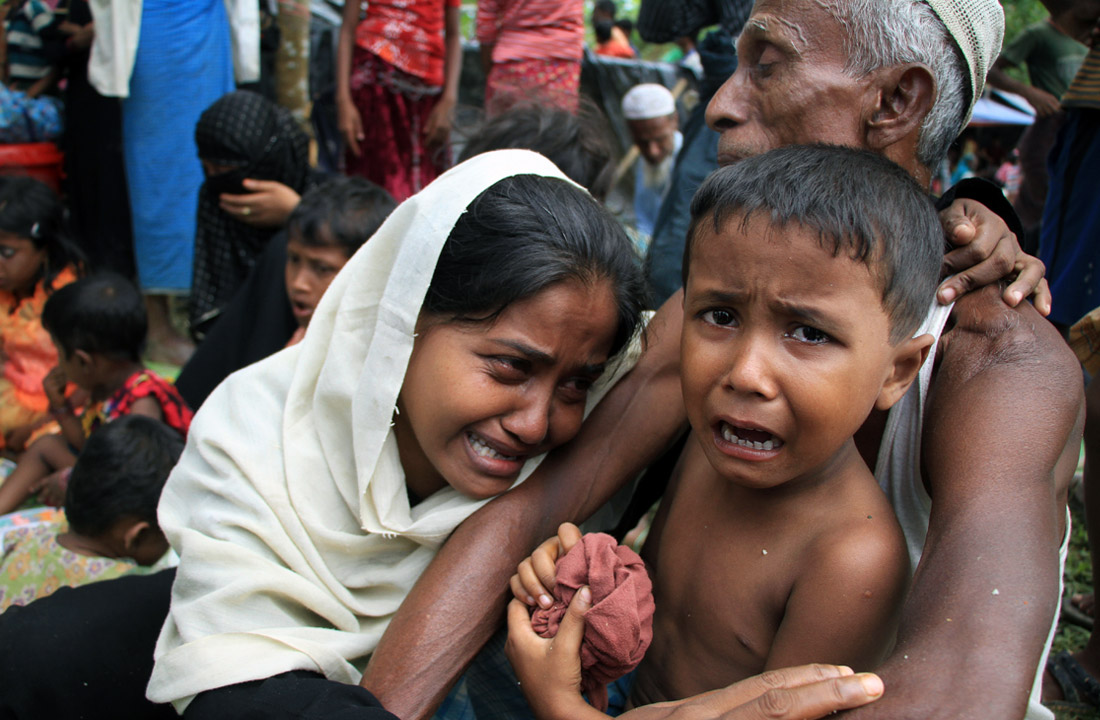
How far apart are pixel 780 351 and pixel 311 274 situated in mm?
2553

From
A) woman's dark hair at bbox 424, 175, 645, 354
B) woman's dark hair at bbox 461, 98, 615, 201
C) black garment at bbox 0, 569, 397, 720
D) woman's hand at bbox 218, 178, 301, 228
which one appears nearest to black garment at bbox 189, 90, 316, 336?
woman's hand at bbox 218, 178, 301, 228

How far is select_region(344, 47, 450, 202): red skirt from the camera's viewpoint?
548cm

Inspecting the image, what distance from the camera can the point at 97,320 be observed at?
3928 millimetres

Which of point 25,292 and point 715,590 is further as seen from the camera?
point 25,292

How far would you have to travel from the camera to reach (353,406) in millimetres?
1991

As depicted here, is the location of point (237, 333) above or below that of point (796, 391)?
below

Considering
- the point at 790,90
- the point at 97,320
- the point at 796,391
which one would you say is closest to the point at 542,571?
the point at 796,391

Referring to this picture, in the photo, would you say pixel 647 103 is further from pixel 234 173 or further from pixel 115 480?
pixel 115 480

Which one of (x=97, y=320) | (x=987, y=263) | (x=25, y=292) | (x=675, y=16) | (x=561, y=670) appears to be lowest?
(x=25, y=292)

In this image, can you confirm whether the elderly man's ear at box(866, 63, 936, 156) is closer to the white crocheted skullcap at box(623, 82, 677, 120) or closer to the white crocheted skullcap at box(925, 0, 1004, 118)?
the white crocheted skullcap at box(925, 0, 1004, 118)

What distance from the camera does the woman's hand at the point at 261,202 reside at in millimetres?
4352

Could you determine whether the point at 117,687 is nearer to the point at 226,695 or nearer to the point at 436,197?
the point at 226,695

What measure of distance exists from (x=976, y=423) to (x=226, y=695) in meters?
1.52

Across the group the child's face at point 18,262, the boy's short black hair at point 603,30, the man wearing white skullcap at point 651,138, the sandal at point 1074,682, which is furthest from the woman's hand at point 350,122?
the boy's short black hair at point 603,30
